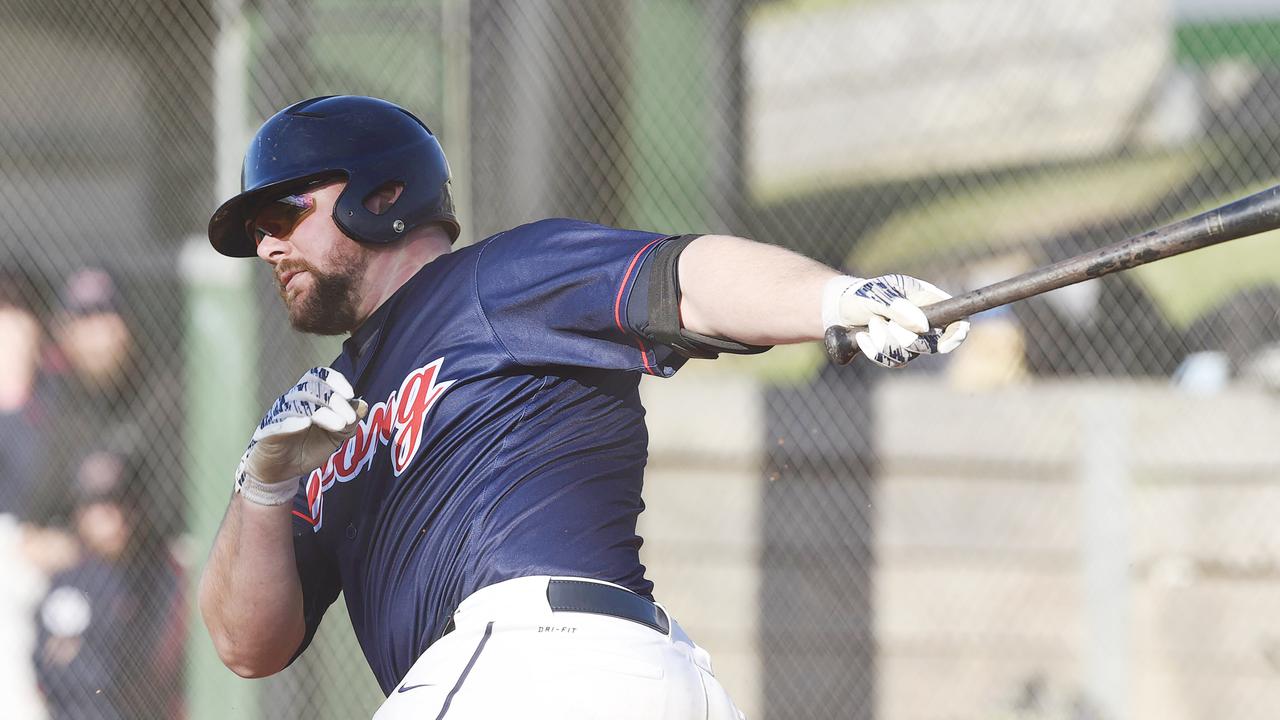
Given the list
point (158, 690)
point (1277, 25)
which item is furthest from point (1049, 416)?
point (158, 690)

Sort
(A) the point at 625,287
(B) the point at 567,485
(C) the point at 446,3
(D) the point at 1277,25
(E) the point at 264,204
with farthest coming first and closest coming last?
1. (C) the point at 446,3
2. (D) the point at 1277,25
3. (E) the point at 264,204
4. (B) the point at 567,485
5. (A) the point at 625,287

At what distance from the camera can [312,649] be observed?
526 centimetres

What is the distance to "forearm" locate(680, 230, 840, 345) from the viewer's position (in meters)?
1.86

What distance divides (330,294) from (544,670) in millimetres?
921

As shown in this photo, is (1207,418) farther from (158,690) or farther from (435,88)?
(158,690)

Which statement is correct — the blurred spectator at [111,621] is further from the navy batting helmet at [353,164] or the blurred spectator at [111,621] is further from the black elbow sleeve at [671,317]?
the black elbow sleeve at [671,317]

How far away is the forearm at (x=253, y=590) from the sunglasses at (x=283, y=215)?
1.72 feet

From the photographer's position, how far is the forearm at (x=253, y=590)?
7.95ft

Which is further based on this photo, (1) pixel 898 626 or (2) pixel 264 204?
(1) pixel 898 626

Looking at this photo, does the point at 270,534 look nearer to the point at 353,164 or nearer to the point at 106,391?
the point at 353,164

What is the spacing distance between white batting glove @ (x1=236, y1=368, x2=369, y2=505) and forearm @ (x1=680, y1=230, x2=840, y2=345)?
57cm

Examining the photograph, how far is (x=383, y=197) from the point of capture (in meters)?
2.56

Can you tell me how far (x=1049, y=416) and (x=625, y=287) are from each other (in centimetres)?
342

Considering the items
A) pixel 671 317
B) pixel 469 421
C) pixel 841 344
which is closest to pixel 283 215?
pixel 469 421
